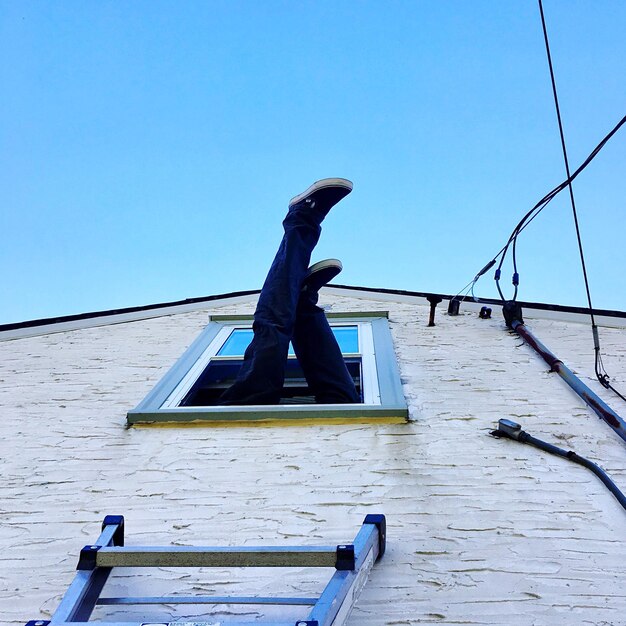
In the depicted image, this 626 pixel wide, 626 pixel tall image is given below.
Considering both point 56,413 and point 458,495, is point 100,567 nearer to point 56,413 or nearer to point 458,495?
point 458,495

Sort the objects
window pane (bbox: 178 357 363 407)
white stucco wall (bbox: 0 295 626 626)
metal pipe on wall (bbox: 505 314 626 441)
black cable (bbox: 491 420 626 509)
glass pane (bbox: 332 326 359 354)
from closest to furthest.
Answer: white stucco wall (bbox: 0 295 626 626)
black cable (bbox: 491 420 626 509)
metal pipe on wall (bbox: 505 314 626 441)
window pane (bbox: 178 357 363 407)
glass pane (bbox: 332 326 359 354)

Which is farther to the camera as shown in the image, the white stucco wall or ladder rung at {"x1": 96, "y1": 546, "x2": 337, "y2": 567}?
the white stucco wall

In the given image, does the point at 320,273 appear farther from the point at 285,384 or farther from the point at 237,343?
the point at 237,343

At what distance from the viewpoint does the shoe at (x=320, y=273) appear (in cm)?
370

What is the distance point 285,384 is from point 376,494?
1.90 metres

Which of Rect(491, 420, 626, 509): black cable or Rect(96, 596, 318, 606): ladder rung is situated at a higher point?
Rect(491, 420, 626, 509): black cable

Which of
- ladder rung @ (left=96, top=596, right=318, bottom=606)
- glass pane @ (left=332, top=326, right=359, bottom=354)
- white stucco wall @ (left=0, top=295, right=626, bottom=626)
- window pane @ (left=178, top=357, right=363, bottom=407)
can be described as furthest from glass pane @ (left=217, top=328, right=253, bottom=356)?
ladder rung @ (left=96, top=596, right=318, bottom=606)

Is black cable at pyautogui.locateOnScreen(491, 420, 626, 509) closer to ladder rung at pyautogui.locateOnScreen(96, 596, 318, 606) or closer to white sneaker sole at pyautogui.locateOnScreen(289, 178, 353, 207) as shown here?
ladder rung at pyautogui.locateOnScreen(96, 596, 318, 606)

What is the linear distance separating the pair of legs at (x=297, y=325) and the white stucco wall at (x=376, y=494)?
0.35 metres

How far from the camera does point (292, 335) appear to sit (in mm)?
3727

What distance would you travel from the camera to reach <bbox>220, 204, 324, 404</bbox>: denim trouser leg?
11.2 ft

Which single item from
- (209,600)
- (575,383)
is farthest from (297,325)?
(209,600)

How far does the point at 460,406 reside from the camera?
3273 mm

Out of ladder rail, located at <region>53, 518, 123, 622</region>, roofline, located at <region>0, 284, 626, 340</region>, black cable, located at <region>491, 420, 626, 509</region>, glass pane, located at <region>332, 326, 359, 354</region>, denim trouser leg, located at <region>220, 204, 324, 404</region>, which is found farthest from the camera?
roofline, located at <region>0, 284, 626, 340</region>
